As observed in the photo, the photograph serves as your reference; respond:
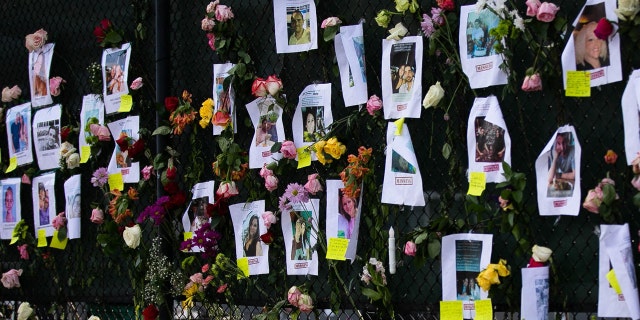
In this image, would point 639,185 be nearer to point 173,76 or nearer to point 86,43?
point 173,76

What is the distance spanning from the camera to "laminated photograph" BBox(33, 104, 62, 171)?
17.3ft

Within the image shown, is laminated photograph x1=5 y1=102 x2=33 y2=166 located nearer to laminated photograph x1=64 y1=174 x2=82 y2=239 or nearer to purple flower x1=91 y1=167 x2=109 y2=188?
laminated photograph x1=64 y1=174 x2=82 y2=239

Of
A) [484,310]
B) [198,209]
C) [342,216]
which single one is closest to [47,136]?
[198,209]

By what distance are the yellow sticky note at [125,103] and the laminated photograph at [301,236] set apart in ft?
3.71

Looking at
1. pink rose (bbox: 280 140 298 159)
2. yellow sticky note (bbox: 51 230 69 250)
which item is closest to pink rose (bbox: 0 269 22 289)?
yellow sticky note (bbox: 51 230 69 250)

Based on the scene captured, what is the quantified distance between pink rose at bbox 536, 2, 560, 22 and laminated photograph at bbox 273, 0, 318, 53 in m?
1.09

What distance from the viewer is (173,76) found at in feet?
15.7

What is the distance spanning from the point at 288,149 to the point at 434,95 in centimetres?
75

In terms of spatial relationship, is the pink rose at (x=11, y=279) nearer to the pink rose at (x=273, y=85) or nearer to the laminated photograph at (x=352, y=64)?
the pink rose at (x=273, y=85)

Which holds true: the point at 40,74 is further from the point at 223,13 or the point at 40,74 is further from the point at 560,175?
the point at 560,175

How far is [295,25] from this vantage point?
4230 mm

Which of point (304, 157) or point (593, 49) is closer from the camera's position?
point (593, 49)

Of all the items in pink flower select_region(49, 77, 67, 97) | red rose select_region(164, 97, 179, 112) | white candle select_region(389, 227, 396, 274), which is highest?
pink flower select_region(49, 77, 67, 97)

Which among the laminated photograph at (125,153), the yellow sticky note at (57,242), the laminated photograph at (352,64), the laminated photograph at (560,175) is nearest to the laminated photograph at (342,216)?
the laminated photograph at (352,64)
